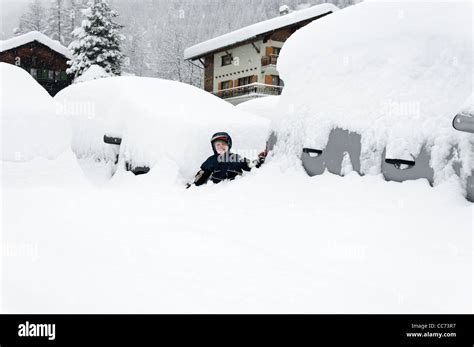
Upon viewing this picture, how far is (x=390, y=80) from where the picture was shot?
4.03m

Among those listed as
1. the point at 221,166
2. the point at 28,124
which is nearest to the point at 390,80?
the point at 221,166

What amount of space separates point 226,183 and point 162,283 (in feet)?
9.88

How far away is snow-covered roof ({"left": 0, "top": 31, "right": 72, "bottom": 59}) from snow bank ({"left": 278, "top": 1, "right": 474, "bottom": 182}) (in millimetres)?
27398

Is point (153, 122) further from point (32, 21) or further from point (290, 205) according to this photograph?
point (32, 21)

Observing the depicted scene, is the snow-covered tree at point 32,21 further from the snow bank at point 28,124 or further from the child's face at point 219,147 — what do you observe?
the child's face at point 219,147

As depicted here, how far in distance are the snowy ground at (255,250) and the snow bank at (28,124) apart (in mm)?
1295

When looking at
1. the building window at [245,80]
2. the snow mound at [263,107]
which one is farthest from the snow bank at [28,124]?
the building window at [245,80]

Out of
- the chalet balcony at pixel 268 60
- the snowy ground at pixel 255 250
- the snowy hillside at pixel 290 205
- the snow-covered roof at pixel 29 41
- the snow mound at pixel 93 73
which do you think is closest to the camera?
the snowy ground at pixel 255 250

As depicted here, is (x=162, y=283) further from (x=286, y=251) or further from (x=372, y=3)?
(x=372, y=3)

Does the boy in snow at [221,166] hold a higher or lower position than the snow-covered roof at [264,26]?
lower

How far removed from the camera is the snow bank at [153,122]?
20.8 ft

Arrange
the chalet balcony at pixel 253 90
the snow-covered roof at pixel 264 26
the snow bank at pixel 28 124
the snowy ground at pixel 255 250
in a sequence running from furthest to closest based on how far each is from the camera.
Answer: the chalet balcony at pixel 253 90
the snow-covered roof at pixel 264 26
the snow bank at pixel 28 124
the snowy ground at pixel 255 250

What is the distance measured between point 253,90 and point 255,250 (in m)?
22.0

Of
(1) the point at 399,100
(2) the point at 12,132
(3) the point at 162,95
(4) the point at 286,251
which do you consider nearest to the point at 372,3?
(1) the point at 399,100
